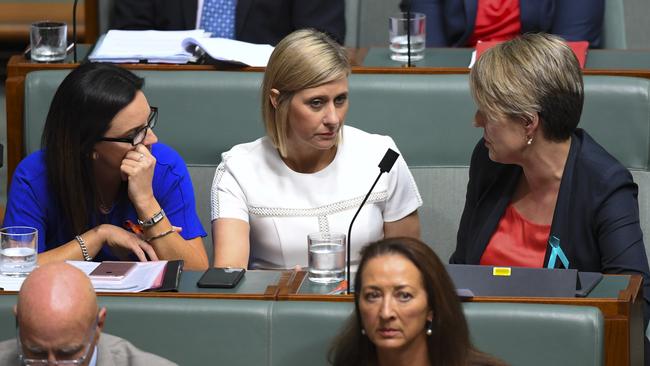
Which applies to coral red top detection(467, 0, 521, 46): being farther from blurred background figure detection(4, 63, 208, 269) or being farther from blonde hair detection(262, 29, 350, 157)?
blurred background figure detection(4, 63, 208, 269)

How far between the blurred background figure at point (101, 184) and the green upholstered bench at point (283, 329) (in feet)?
1.10

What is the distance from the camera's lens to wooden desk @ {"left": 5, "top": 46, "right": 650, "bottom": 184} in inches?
99.9

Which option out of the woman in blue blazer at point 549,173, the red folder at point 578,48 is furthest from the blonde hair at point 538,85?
the red folder at point 578,48

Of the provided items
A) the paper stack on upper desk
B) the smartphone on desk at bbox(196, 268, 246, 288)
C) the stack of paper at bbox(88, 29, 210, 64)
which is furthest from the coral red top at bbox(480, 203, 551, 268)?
the stack of paper at bbox(88, 29, 210, 64)

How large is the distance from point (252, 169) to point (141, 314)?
0.52 meters

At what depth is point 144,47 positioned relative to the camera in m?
2.66

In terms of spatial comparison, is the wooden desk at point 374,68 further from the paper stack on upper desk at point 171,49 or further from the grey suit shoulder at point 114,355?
the grey suit shoulder at point 114,355

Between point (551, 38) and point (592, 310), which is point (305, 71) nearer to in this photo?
point (551, 38)

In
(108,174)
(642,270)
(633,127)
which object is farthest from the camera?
(633,127)

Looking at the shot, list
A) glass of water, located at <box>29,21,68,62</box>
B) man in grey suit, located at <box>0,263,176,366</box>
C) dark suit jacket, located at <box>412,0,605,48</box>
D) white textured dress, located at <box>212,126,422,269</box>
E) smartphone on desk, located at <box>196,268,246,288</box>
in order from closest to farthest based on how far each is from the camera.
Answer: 1. man in grey suit, located at <box>0,263,176,366</box>
2. smartphone on desk, located at <box>196,268,246,288</box>
3. white textured dress, located at <box>212,126,422,269</box>
4. glass of water, located at <box>29,21,68,62</box>
5. dark suit jacket, located at <box>412,0,605,48</box>

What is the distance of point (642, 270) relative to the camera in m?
1.90

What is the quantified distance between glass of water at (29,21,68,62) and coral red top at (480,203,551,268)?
3.50 ft

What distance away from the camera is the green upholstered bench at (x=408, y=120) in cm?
238

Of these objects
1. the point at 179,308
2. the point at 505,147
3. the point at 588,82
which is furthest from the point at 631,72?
the point at 179,308
